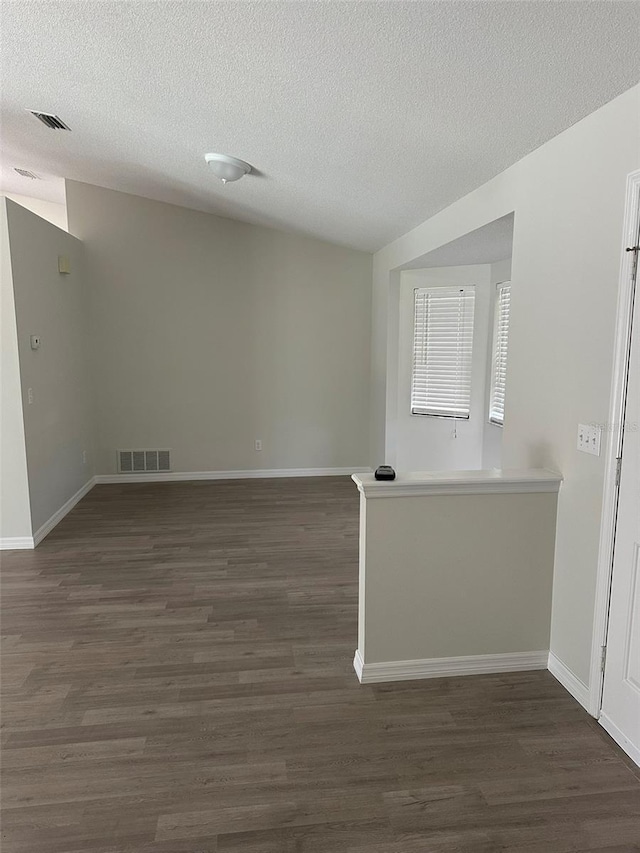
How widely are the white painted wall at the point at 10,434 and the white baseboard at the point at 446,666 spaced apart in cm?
287

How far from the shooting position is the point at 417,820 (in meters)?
1.83

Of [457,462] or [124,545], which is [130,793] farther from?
[457,462]

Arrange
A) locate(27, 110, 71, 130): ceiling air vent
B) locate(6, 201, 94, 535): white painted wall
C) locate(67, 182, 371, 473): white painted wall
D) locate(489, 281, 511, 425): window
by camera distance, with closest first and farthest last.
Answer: locate(27, 110, 71, 130): ceiling air vent < locate(6, 201, 94, 535): white painted wall < locate(489, 281, 511, 425): window < locate(67, 182, 371, 473): white painted wall

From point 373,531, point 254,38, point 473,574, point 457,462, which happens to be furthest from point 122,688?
point 457,462

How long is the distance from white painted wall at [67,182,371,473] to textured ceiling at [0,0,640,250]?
148 centimetres

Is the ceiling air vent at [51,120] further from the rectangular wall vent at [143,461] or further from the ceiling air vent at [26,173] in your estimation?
the rectangular wall vent at [143,461]

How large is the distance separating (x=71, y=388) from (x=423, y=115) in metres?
3.99

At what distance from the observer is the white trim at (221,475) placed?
606 centimetres

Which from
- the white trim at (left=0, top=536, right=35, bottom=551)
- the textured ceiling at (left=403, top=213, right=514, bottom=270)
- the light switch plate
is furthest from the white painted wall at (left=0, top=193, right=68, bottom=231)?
the light switch plate

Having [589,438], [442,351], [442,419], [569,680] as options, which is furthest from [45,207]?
[569,680]

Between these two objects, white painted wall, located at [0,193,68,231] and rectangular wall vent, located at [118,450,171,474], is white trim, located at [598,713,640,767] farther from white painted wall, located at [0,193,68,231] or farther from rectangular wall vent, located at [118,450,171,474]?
white painted wall, located at [0,193,68,231]

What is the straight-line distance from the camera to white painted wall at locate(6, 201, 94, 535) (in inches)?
164

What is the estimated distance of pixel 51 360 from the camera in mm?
4719

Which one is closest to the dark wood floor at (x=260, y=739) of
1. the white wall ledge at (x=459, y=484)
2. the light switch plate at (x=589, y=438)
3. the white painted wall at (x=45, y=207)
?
the white wall ledge at (x=459, y=484)
